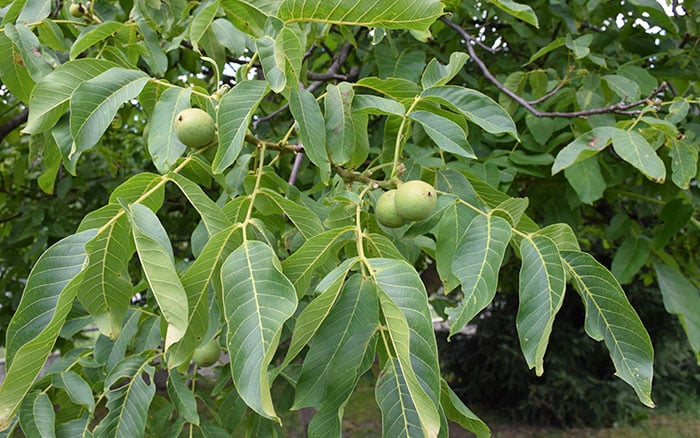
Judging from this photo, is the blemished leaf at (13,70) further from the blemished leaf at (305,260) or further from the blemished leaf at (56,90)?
the blemished leaf at (305,260)

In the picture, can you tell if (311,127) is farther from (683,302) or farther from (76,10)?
(683,302)

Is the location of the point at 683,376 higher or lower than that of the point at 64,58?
lower

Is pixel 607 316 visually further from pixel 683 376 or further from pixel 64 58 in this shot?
pixel 683 376

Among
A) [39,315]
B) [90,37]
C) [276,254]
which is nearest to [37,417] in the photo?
[39,315]

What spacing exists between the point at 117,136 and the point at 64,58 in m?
1.99

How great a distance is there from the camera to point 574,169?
1.93 meters

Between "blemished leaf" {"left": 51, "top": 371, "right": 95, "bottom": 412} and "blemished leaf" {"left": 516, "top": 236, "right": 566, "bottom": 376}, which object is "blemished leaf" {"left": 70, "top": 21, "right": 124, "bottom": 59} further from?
"blemished leaf" {"left": 516, "top": 236, "right": 566, "bottom": 376}

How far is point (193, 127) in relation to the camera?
41.3 inches

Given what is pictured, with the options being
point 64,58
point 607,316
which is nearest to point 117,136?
point 64,58

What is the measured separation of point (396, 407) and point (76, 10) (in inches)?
62.0

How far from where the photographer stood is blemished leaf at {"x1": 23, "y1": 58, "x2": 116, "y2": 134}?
43.2 inches

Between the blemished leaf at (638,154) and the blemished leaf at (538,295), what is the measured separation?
52 cm

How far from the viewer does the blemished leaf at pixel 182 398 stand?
1306 mm

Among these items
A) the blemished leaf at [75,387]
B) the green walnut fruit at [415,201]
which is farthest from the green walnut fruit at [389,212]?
the blemished leaf at [75,387]
